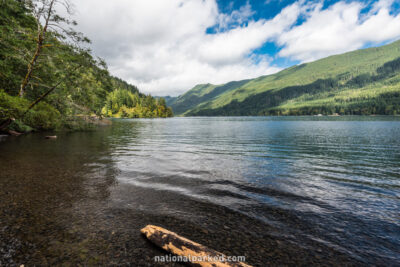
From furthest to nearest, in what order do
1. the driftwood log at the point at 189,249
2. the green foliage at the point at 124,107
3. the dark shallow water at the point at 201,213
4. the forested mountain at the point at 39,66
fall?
the green foliage at the point at 124,107 → the forested mountain at the point at 39,66 → the dark shallow water at the point at 201,213 → the driftwood log at the point at 189,249

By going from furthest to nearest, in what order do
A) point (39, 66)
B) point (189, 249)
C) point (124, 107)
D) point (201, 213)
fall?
1. point (124, 107)
2. point (39, 66)
3. point (201, 213)
4. point (189, 249)

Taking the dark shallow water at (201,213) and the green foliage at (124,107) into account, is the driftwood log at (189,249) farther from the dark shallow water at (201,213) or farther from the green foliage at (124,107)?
the green foliage at (124,107)

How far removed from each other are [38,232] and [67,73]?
66.5ft

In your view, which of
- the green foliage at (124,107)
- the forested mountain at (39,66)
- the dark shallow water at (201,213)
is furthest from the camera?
the green foliage at (124,107)

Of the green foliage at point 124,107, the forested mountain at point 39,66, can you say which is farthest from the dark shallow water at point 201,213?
the green foliage at point 124,107

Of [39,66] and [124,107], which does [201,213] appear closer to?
[39,66]

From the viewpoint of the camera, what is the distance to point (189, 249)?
4574 mm

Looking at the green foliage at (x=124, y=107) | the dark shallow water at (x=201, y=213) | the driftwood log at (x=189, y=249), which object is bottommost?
the dark shallow water at (x=201, y=213)

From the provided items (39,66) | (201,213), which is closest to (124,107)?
(39,66)

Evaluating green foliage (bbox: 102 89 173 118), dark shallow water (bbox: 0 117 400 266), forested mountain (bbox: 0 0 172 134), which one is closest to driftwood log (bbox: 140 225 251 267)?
dark shallow water (bbox: 0 117 400 266)

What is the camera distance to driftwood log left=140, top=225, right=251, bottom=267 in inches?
159

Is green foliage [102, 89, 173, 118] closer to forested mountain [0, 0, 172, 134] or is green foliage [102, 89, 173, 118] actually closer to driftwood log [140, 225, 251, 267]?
forested mountain [0, 0, 172, 134]

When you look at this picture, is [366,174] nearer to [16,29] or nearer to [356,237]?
[356,237]

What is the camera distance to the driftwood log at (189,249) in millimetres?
4039
